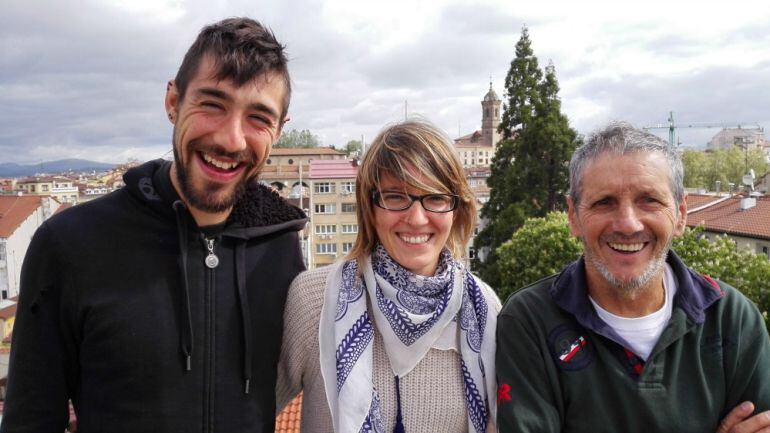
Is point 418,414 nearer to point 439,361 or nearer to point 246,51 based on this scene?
point 439,361

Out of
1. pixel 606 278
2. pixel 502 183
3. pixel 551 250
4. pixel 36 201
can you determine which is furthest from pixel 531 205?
pixel 36 201

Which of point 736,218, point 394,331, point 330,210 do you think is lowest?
point 330,210

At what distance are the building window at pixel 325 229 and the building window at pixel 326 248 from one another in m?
0.96

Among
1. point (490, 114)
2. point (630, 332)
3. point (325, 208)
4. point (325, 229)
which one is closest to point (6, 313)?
point (325, 229)

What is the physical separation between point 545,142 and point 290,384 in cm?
2209

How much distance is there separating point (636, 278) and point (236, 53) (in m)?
1.90

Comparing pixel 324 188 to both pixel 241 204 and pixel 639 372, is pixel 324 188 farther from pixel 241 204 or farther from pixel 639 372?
pixel 639 372

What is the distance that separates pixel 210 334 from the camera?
2.48 meters

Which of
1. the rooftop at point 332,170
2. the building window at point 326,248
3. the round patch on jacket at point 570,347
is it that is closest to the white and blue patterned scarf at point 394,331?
the round patch on jacket at point 570,347

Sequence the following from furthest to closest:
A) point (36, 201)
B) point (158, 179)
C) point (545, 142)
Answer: point (36, 201), point (545, 142), point (158, 179)

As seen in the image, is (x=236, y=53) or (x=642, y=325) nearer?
(x=236, y=53)

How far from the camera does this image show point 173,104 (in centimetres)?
256

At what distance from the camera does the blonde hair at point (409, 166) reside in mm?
2750

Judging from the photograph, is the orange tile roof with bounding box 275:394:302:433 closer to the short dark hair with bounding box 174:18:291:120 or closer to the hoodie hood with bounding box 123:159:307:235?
the hoodie hood with bounding box 123:159:307:235
